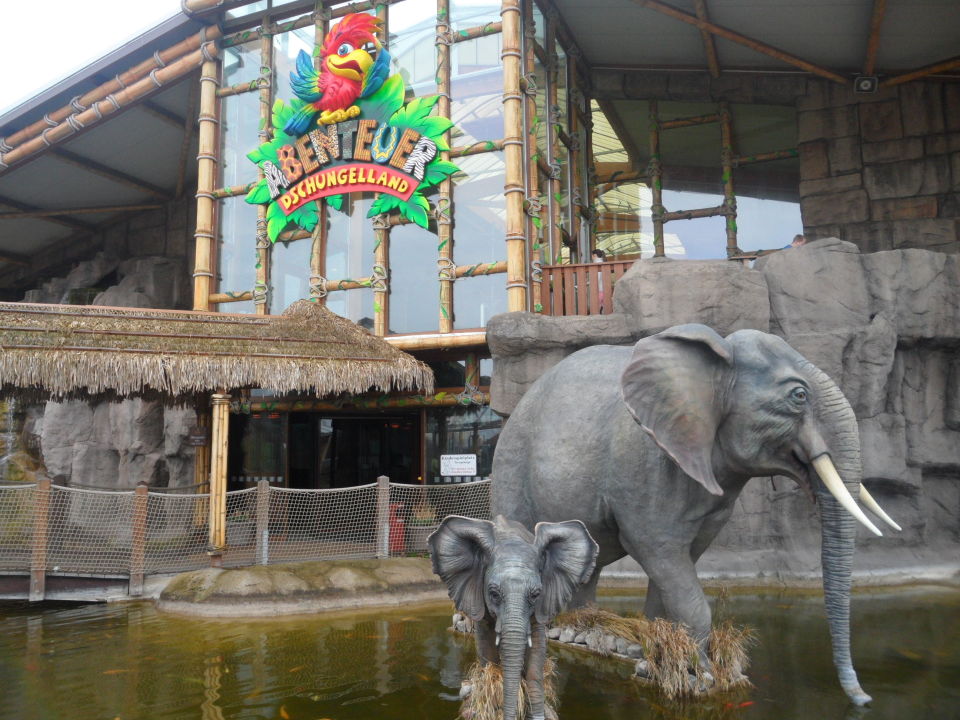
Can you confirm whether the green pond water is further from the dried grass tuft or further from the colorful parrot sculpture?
the colorful parrot sculpture

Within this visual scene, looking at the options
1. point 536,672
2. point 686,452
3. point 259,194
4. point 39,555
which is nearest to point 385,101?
point 259,194

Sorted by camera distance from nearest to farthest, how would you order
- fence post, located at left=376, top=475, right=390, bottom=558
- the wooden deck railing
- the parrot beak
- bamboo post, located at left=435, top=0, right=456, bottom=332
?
fence post, located at left=376, top=475, right=390, bottom=558 < the wooden deck railing < bamboo post, located at left=435, top=0, right=456, bottom=332 < the parrot beak

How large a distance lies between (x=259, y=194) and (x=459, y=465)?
5.05 metres

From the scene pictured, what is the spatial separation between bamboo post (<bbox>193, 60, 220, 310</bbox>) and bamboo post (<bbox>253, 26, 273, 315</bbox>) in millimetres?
803

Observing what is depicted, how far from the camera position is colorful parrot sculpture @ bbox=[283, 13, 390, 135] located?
10.1m

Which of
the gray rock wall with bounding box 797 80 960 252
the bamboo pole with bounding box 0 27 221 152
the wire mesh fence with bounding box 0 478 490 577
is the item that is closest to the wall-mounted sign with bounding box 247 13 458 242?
the bamboo pole with bounding box 0 27 221 152

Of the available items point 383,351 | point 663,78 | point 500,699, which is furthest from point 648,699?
point 663,78

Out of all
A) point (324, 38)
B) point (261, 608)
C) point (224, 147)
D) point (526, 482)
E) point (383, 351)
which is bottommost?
point (261, 608)

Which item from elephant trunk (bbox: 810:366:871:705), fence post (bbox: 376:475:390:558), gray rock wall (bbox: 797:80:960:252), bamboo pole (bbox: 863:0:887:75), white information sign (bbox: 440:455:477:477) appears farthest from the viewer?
gray rock wall (bbox: 797:80:960:252)

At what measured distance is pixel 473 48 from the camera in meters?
10.0

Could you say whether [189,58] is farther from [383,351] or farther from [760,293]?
[760,293]

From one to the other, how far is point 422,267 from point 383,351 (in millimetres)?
1498

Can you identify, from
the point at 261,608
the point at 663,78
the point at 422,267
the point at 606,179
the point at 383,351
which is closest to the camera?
the point at 261,608

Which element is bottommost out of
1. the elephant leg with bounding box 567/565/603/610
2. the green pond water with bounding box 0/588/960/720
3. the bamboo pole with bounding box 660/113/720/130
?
the green pond water with bounding box 0/588/960/720
